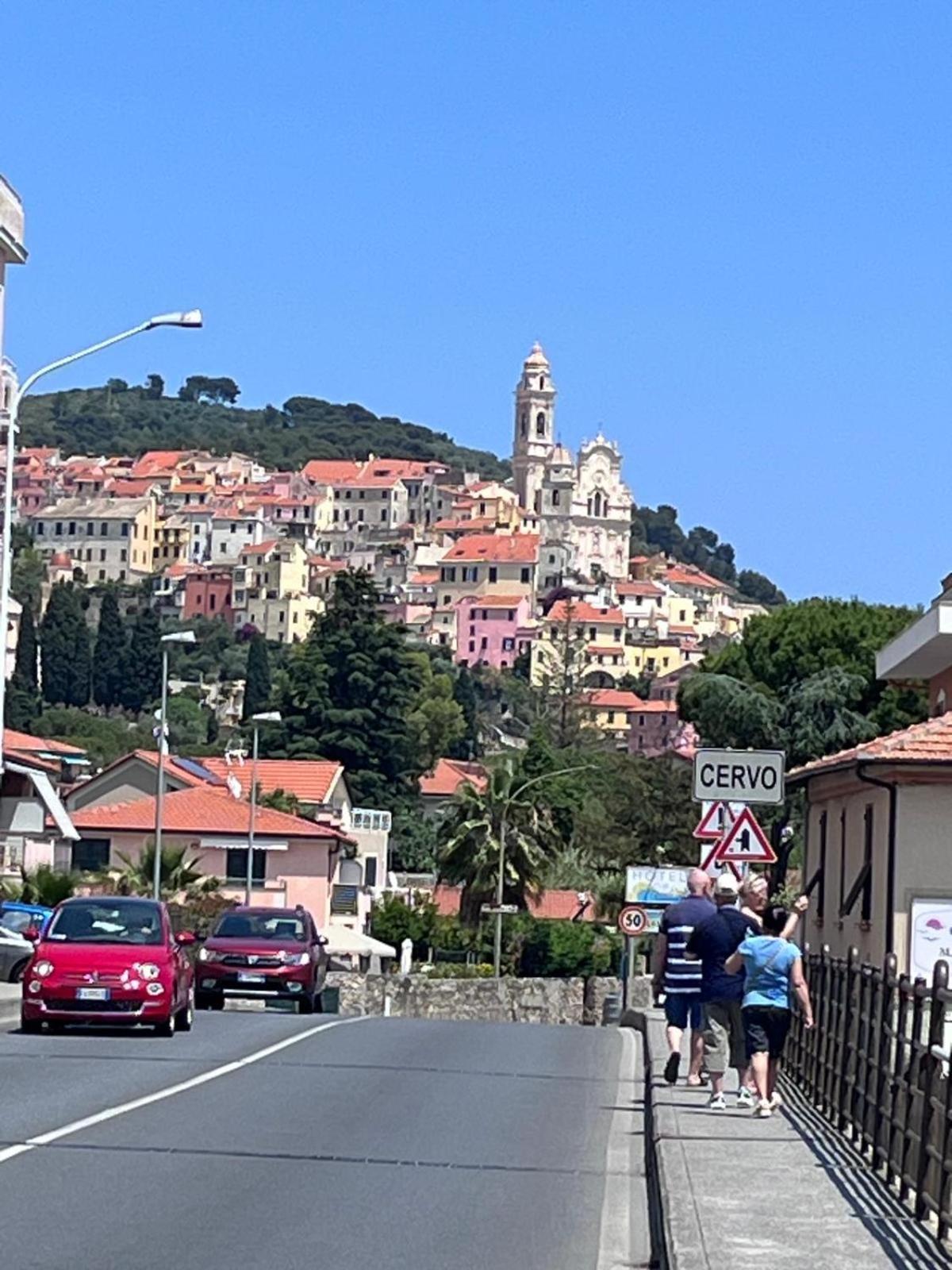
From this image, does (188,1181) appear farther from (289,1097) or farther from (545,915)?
(545,915)

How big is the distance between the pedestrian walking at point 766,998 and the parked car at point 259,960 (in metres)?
20.6

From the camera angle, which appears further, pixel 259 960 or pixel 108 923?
pixel 259 960

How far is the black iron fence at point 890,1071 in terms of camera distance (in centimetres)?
1096

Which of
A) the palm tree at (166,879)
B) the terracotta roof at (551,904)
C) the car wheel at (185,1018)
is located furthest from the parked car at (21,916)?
the terracotta roof at (551,904)

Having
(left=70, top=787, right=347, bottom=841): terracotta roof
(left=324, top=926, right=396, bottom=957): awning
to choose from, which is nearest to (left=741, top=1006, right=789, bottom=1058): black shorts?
(left=324, top=926, right=396, bottom=957): awning

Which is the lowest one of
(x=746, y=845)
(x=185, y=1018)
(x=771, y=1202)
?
(x=185, y=1018)

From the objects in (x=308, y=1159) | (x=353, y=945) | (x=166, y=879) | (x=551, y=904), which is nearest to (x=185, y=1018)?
(x=308, y=1159)

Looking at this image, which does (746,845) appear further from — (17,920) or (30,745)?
(30,745)

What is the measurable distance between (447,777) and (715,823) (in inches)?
5056

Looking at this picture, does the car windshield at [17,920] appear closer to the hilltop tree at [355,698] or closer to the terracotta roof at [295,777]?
the terracotta roof at [295,777]

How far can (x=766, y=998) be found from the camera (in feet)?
52.5

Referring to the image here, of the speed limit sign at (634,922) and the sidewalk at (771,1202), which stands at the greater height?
the speed limit sign at (634,922)

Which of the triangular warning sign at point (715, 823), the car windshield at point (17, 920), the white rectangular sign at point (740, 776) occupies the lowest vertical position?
the car windshield at point (17, 920)

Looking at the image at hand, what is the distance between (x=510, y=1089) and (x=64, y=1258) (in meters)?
11.5
